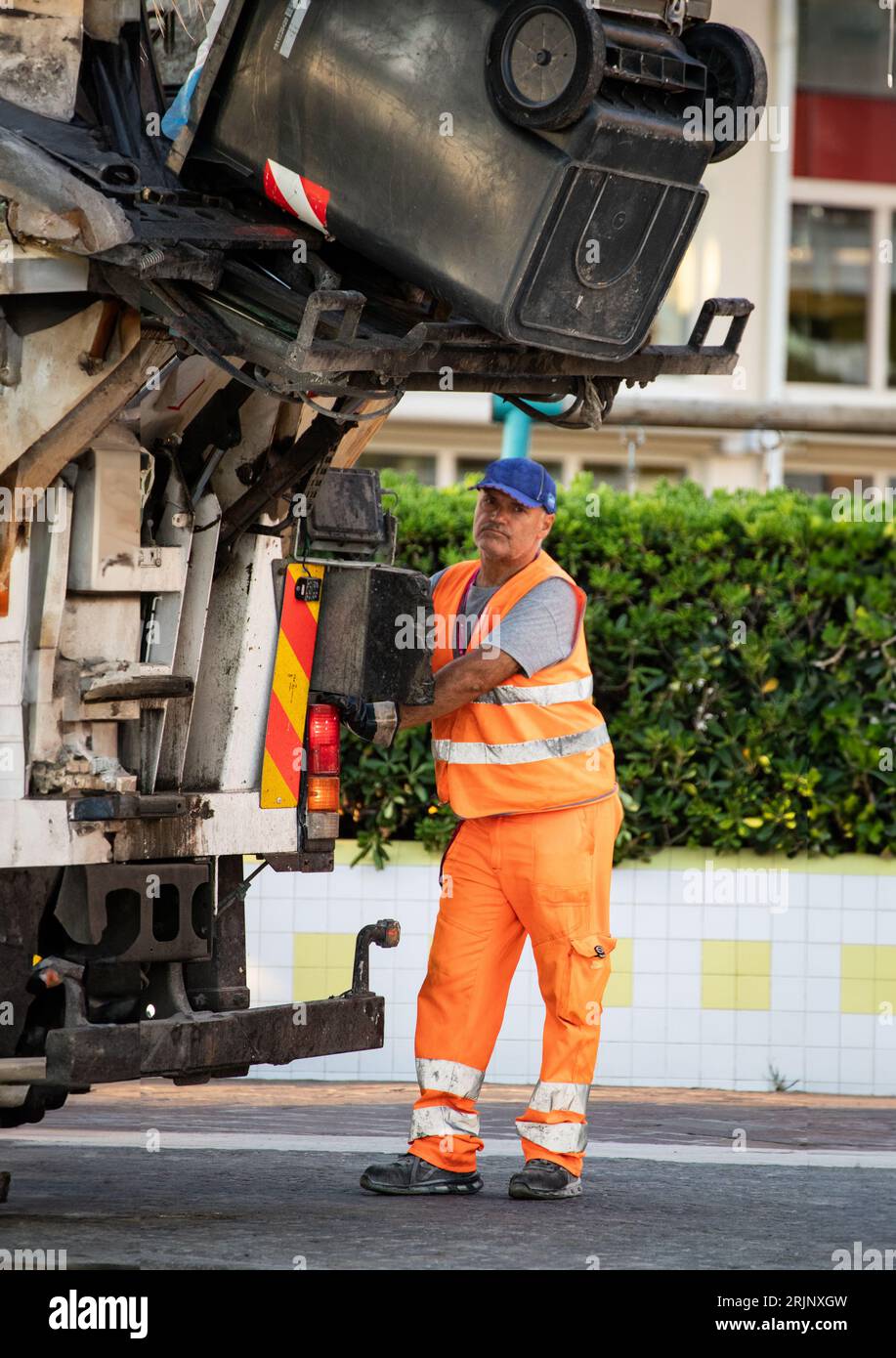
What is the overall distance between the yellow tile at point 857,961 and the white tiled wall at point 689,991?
0.01 m

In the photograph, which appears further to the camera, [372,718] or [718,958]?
[718,958]

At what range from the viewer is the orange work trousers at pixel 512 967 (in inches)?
216

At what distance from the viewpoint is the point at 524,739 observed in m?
5.62

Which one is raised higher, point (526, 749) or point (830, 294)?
point (830, 294)

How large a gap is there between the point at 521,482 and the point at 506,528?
0.45 ft

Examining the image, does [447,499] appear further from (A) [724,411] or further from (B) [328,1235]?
(B) [328,1235]

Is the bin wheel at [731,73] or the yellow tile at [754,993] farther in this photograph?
the yellow tile at [754,993]

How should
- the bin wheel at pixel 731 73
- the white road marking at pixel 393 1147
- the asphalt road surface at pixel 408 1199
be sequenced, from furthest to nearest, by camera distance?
the white road marking at pixel 393 1147, the asphalt road surface at pixel 408 1199, the bin wheel at pixel 731 73

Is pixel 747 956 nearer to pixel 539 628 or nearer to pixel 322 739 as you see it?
pixel 539 628

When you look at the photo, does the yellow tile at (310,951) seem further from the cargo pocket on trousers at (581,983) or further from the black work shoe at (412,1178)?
the cargo pocket on trousers at (581,983)

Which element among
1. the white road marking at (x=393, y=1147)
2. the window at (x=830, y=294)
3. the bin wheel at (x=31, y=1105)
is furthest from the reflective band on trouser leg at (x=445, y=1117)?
the window at (x=830, y=294)

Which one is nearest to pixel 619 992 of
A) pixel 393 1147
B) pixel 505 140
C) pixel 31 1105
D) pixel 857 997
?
pixel 857 997
